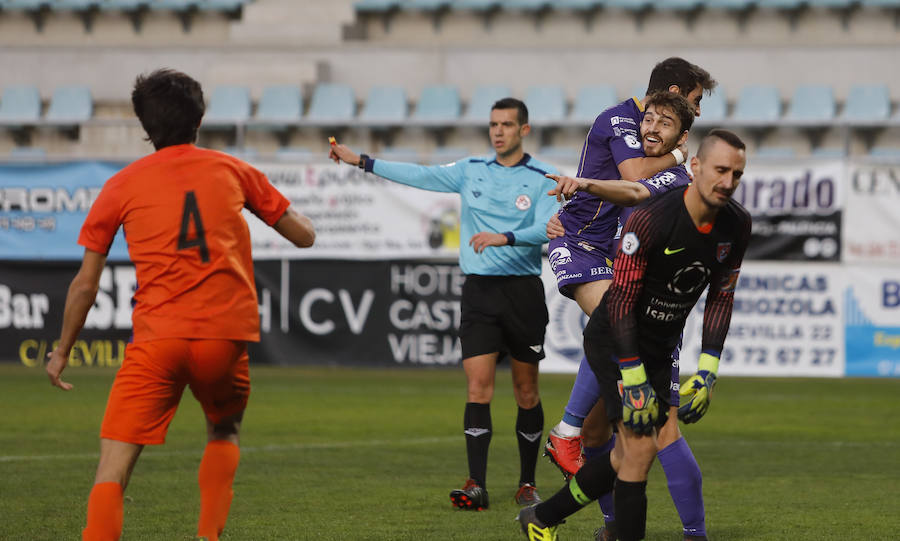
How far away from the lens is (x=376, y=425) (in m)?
11.4

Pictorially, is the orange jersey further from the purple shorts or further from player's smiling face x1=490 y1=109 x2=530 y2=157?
player's smiling face x1=490 y1=109 x2=530 y2=157

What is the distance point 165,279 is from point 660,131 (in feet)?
7.98

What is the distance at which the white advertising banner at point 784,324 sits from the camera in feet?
49.0

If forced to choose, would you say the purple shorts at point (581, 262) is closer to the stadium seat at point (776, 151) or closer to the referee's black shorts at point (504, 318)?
the referee's black shorts at point (504, 318)

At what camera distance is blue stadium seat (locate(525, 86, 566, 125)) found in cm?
2155

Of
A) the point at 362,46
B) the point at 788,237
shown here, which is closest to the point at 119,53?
the point at 362,46

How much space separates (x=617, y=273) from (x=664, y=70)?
4.73 feet

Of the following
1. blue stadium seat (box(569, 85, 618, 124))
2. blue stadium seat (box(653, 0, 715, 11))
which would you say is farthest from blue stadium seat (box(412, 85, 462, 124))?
blue stadium seat (box(653, 0, 715, 11))

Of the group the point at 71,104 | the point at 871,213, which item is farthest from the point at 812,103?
the point at 71,104

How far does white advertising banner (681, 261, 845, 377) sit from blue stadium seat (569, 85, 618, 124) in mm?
6841

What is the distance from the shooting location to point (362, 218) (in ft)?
52.4

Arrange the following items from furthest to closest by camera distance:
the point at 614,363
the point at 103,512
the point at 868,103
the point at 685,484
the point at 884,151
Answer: the point at 868,103 < the point at 884,151 < the point at 685,484 < the point at 614,363 < the point at 103,512

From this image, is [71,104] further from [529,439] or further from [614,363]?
[614,363]

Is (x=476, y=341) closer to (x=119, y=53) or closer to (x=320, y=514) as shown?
(x=320, y=514)
